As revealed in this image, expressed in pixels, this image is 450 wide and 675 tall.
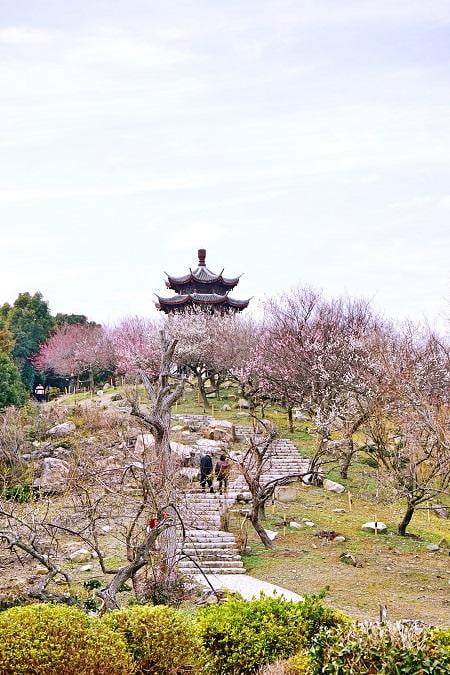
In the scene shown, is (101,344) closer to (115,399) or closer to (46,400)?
(46,400)

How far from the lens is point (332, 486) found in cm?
2089

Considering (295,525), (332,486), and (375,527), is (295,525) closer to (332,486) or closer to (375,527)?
(375,527)

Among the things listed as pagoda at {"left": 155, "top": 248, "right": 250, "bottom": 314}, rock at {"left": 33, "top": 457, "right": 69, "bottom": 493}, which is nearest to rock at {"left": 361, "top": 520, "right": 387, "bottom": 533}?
rock at {"left": 33, "top": 457, "right": 69, "bottom": 493}

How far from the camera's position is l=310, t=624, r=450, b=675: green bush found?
5.24 metres

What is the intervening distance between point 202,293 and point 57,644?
32282 mm

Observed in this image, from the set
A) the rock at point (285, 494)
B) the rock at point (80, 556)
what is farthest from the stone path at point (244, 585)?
the rock at point (285, 494)

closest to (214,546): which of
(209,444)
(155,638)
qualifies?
(209,444)

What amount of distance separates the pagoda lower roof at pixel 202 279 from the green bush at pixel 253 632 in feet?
99.0

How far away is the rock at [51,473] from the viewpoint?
19520 millimetres

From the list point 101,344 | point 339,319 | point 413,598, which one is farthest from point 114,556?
point 101,344

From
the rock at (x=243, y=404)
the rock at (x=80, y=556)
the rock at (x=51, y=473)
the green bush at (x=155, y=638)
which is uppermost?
the rock at (x=243, y=404)

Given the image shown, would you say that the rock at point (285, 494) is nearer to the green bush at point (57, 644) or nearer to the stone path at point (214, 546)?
the stone path at point (214, 546)

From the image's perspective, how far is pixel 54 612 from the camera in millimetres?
5707

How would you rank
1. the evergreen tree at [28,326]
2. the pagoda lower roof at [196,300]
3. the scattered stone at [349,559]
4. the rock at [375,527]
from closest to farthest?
the scattered stone at [349,559] → the rock at [375,527] → the pagoda lower roof at [196,300] → the evergreen tree at [28,326]
